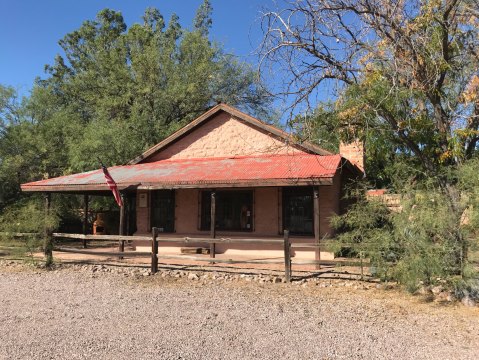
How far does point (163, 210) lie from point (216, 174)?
3438 mm

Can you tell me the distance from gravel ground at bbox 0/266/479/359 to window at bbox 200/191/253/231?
442 cm

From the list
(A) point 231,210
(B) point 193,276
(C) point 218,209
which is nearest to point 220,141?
(C) point 218,209

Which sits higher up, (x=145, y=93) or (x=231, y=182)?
(x=145, y=93)

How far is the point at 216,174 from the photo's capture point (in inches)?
514

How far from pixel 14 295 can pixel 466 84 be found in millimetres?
10921

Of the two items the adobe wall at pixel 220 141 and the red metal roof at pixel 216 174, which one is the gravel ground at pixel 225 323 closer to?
the red metal roof at pixel 216 174

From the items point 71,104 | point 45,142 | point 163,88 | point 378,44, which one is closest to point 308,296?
point 378,44

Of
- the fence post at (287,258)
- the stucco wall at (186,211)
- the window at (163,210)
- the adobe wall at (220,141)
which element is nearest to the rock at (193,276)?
the fence post at (287,258)

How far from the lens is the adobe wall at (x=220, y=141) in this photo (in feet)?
50.2

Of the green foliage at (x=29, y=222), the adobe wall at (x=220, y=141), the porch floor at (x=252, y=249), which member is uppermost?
the adobe wall at (x=220, y=141)

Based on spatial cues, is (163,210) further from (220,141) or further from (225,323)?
(225,323)

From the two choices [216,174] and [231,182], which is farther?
[216,174]

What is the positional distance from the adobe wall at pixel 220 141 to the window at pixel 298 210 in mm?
1848

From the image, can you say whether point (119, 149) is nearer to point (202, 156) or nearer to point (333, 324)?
point (202, 156)
